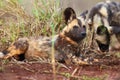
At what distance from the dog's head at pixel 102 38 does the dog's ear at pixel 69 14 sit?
391mm

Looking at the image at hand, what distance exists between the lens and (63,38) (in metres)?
5.14

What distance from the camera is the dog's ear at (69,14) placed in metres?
5.22

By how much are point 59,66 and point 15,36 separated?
122 centimetres

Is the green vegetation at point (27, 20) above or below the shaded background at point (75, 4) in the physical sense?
below

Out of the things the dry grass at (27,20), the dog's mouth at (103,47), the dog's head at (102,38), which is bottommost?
the dog's mouth at (103,47)

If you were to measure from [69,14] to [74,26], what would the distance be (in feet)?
0.59

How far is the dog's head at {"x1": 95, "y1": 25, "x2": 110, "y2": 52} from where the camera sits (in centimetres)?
505

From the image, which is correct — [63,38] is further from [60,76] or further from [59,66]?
[60,76]

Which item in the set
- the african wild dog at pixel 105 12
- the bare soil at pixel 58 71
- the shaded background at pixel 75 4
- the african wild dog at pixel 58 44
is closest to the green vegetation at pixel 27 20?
the shaded background at pixel 75 4

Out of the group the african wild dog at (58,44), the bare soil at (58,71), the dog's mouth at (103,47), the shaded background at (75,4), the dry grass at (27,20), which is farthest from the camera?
the shaded background at (75,4)

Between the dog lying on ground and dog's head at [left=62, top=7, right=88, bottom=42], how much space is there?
0.42ft

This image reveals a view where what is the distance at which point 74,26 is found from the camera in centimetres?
521

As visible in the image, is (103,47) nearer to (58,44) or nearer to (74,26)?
(74,26)

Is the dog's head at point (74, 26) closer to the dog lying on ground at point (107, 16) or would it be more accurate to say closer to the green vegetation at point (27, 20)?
the dog lying on ground at point (107, 16)
